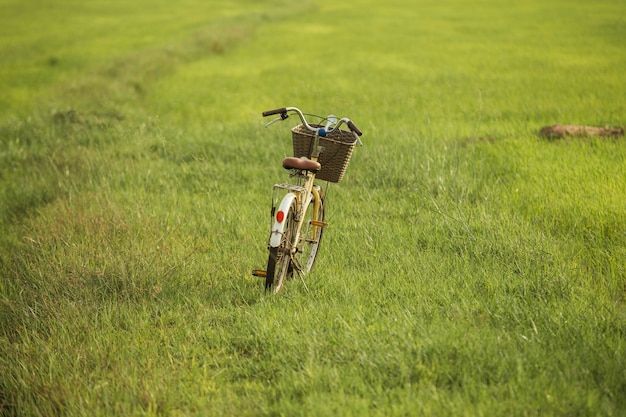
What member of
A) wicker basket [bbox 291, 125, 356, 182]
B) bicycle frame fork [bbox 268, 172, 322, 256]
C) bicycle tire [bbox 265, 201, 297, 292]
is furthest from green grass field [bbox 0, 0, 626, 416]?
wicker basket [bbox 291, 125, 356, 182]

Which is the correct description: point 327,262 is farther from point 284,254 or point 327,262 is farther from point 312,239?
point 284,254

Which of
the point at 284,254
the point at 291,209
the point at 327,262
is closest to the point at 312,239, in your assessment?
the point at 327,262

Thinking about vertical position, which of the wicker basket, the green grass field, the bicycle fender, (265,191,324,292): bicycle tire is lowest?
the green grass field

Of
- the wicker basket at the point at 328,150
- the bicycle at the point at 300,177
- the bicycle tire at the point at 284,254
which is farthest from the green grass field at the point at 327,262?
the wicker basket at the point at 328,150

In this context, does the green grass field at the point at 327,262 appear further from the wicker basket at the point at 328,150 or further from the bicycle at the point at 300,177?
the wicker basket at the point at 328,150

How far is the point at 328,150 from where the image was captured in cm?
429

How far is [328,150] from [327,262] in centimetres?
91

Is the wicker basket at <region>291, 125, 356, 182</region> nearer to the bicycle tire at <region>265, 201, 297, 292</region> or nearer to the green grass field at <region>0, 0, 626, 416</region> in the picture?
the bicycle tire at <region>265, 201, 297, 292</region>

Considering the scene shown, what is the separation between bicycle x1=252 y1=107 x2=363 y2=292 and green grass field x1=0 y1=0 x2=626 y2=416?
0.21 meters

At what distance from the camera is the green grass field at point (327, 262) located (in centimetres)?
321

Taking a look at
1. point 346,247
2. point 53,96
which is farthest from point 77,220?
point 53,96

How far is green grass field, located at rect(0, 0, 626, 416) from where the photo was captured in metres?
3.21

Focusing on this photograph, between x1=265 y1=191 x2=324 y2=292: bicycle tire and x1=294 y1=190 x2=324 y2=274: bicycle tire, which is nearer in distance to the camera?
x1=265 y1=191 x2=324 y2=292: bicycle tire

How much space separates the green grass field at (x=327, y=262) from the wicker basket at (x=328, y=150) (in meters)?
0.71
